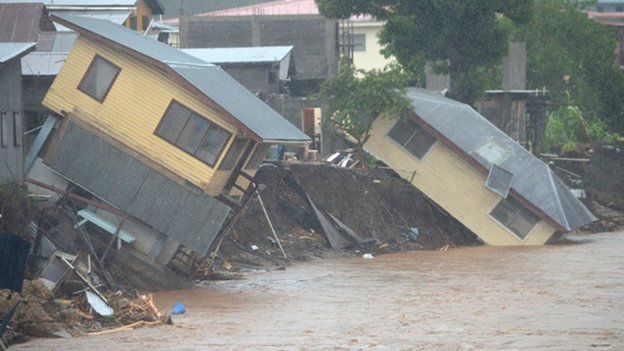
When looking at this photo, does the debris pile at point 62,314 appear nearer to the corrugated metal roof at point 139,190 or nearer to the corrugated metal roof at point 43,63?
the corrugated metal roof at point 139,190

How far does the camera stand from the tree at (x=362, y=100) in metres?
36.7

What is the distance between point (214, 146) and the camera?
26266 mm

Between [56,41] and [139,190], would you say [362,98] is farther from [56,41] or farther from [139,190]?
[139,190]

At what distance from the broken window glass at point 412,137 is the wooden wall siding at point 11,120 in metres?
14.1

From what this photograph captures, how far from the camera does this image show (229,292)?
2550 cm

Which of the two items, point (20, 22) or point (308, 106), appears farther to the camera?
point (308, 106)

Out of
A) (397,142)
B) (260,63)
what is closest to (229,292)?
(397,142)

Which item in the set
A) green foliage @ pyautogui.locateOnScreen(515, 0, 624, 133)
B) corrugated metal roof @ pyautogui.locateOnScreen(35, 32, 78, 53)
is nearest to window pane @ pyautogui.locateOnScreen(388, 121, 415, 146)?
corrugated metal roof @ pyautogui.locateOnScreen(35, 32, 78, 53)

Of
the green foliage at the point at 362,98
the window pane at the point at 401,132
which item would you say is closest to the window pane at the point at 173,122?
the green foliage at the point at 362,98

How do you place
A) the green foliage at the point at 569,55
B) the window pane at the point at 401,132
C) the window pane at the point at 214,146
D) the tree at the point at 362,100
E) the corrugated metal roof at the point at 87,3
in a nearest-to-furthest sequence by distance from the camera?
the window pane at the point at 214,146 → the tree at the point at 362,100 → the window pane at the point at 401,132 → the corrugated metal roof at the point at 87,3 → the green foliage at the point at 569,55

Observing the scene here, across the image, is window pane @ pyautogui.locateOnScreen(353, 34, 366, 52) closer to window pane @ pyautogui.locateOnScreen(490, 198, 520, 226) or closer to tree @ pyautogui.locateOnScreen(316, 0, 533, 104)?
tree @ pyautogui.locateOnScreen(316, 0, 533, 104)

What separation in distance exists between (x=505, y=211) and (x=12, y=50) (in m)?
15.5

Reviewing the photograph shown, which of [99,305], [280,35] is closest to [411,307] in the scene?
[99,305]

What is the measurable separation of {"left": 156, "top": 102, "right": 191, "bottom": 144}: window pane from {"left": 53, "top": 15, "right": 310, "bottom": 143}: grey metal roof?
64 cm
